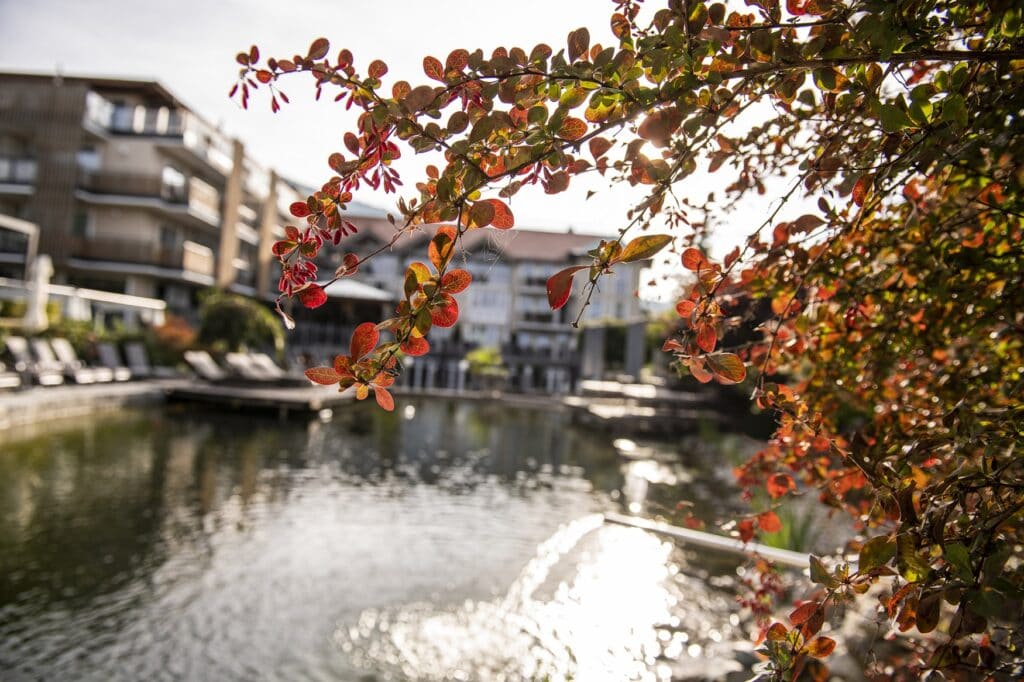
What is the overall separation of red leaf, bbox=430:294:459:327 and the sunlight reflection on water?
3.72 m

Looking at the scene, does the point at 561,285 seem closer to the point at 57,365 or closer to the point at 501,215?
the point at 501,215

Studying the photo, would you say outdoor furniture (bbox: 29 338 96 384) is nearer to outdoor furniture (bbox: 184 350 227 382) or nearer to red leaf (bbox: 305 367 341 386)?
outdoor furniture (bbox: 184 350 227 382)

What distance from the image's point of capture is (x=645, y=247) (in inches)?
39.2

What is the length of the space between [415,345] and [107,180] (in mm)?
32649

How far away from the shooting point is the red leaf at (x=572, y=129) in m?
1.13

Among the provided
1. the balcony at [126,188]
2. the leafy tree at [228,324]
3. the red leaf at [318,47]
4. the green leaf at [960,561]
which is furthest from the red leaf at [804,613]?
the balcony at [126,188]

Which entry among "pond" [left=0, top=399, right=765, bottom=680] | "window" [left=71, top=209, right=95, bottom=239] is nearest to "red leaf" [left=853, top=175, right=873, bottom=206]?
"pond" [left=0, top=399, right=765, bottom=680]

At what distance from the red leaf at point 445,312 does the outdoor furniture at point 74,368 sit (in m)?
18.1

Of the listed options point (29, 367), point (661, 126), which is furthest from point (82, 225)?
point (661, 126)

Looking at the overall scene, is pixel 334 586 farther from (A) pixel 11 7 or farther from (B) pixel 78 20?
(A) pixel 11 7

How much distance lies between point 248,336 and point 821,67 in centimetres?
2631

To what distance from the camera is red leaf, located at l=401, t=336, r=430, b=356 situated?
1.12m

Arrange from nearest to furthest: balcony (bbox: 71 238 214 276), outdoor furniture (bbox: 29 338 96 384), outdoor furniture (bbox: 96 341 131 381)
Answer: outdoor furniture (bbox: 29 338 96 384), outdoor furniture (bbox: 96 341 131 381), balcony (bbox: 71 238 214 276)

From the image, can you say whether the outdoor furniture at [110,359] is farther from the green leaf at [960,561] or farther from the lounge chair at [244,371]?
the green leaf at [960,561]
